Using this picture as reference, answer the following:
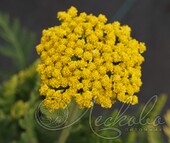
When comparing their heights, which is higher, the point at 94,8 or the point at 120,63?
the point at 94,8

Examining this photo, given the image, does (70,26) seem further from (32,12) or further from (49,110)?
(32,12)

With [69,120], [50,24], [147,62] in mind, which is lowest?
[69,120]

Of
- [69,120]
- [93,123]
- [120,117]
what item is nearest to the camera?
[69,120]

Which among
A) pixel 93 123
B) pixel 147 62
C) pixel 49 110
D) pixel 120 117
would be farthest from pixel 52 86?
pixel 147 62

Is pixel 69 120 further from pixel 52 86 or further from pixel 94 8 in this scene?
pixel 94 8

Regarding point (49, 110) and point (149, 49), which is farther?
point (149, 49)

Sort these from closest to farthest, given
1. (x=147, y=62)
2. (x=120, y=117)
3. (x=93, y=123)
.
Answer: (x=120, y=117)
(x=93, y=123)
(x=147, y=62)
